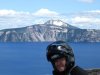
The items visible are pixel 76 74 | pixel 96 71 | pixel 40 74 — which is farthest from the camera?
pixel 40 74

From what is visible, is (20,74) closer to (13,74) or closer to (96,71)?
(13,74)

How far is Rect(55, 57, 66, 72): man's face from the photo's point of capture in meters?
3.80

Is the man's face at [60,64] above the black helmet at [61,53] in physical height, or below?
below

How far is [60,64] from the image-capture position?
3.82 m

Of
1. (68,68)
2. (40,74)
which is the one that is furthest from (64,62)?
(40,74)

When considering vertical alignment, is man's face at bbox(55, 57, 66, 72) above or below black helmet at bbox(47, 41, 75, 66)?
below

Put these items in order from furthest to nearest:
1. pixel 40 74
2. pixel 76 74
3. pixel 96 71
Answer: pixel 40 74 < pixel 96 71 < pixel 76 74

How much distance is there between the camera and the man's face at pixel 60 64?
3803mm

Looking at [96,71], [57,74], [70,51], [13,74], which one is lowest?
[13,74]

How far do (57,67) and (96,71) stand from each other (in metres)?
9.07

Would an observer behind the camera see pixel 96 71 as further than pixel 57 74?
Yes

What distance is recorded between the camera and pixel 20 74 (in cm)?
7806

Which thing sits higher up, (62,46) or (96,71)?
(62,46)

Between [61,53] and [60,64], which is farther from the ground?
[61,53]
